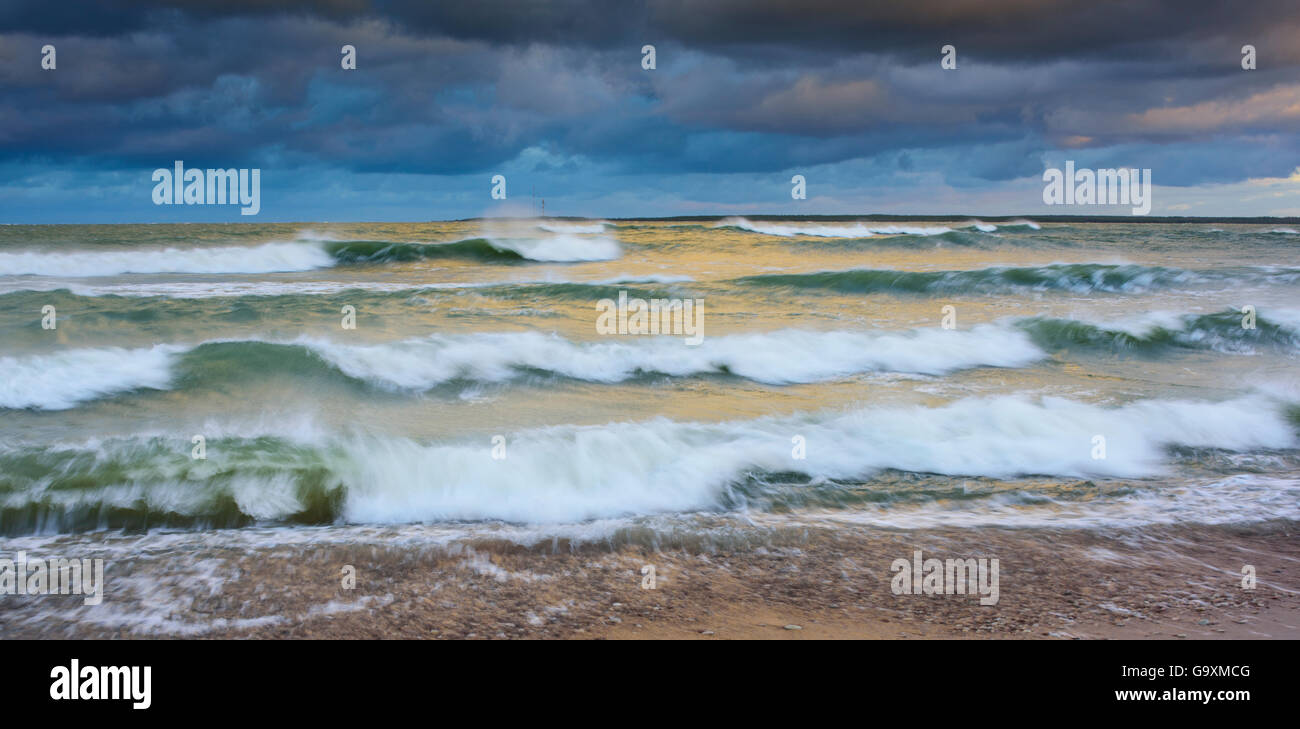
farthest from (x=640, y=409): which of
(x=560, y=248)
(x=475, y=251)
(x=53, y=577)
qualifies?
(x=560, y=248)

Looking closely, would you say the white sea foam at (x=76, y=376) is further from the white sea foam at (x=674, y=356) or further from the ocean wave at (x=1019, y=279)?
the ocean wave at (x=1019, y=279)

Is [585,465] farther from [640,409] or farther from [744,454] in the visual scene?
[640,409]

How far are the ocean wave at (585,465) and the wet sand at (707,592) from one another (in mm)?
734

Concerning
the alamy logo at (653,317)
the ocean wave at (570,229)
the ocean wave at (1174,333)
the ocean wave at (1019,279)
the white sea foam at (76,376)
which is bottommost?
the white sea foam at (76,376)

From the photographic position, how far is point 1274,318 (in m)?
12.8

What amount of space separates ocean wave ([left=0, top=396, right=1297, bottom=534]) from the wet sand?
73 cm

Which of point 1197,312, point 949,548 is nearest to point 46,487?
point 949,548

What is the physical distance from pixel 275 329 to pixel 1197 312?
15.3 m

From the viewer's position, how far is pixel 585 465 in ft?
19.4

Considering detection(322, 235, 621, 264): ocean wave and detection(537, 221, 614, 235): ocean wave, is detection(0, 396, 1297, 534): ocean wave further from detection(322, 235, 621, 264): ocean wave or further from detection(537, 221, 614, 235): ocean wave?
detection(537, 221, 614, 235): ocean wave
